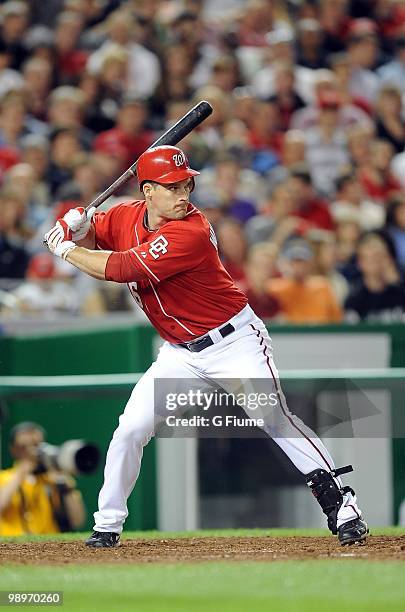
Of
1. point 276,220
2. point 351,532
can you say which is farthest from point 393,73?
point 351,532

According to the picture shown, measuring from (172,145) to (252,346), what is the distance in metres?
1.05

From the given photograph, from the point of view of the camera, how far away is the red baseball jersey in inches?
227

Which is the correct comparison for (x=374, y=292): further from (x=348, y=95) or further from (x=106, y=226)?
(x=106, y=226)

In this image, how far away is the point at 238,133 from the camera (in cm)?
1173

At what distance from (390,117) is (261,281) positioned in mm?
3689

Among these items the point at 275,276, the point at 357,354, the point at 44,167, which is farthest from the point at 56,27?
the point at 357,354

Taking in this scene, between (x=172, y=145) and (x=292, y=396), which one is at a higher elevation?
(x=172, y=145)

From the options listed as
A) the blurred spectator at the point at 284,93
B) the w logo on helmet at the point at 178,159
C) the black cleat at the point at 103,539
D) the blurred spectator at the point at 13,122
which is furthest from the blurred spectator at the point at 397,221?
the black cleat at the point at 103,539

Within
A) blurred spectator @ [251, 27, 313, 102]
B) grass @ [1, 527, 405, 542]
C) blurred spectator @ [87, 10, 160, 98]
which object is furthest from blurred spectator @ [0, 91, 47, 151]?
grass @ [1, 527, 405, 542]

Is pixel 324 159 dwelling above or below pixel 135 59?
below

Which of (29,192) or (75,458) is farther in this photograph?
A: (29,192)

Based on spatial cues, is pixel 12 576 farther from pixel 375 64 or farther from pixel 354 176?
pixel 375 64

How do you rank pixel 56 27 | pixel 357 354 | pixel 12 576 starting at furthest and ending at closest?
1. pixel 56 27
2. pixel 357 354
3. pixel 12 576

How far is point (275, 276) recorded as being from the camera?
32.0 ft
